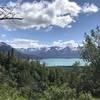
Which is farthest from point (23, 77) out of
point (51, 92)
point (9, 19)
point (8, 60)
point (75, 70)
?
point (9, 19)

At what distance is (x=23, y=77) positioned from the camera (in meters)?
142

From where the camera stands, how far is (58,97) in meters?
27.4

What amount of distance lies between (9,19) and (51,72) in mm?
164165

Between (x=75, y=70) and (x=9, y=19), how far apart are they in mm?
76426

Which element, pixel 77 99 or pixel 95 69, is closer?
pixel 77 99

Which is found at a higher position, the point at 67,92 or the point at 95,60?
the point at 95,60

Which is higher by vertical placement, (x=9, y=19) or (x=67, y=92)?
(x=9, y=19)

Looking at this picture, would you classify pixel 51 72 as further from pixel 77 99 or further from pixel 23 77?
pixel 77 99

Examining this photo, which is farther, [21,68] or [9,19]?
[21,68]

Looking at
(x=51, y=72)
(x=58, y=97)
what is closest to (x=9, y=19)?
(x=58, y=97)

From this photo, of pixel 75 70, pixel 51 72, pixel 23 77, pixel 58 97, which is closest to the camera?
pixel 58 97

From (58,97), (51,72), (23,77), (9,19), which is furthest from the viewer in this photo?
(51,72)

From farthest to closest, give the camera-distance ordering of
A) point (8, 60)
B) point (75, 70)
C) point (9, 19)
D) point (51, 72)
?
point (51, 72)
point (8, 60)
point (75, 70)
point (9, 19)

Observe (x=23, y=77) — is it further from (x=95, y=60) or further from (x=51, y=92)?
(x=51, y=92)
